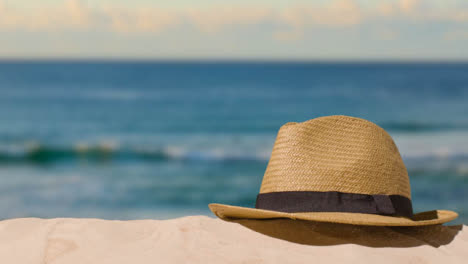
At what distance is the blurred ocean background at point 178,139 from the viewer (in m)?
9.20

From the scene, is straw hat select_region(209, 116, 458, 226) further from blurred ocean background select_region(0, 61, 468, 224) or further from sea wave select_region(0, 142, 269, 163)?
sea wave select_region(0, 142, 269, 163)

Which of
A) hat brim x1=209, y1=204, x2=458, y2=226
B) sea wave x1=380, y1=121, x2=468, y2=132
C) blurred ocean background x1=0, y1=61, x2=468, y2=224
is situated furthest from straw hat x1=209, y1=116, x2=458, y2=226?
sea wave x1=380, y1=121, x2=468, y2=132

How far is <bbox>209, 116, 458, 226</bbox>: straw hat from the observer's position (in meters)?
2.45

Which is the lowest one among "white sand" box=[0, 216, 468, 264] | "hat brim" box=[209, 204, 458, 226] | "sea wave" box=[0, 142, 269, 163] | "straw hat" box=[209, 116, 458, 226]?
"sea wave" box=[0, 142, 269, 163]

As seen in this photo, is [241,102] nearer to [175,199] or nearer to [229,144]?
[229,144]

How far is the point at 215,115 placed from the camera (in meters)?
20.8

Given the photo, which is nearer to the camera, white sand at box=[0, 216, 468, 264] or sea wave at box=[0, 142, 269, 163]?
white sand at box=[0, 216, 468, 264]

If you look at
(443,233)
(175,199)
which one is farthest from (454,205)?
(443,233)

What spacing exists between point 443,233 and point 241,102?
2242 cm

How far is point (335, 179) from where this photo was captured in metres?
2.53

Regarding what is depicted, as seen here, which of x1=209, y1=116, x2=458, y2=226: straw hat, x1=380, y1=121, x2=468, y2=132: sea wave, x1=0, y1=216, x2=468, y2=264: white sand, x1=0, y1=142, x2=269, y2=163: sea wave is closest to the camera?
x1=0, y1=216, x2=468, y2=264: white sand

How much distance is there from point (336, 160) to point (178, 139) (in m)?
12.8

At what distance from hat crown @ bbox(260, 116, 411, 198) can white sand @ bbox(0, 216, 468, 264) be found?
0.20m

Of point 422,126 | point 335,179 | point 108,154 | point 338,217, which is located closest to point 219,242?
point 338,217
